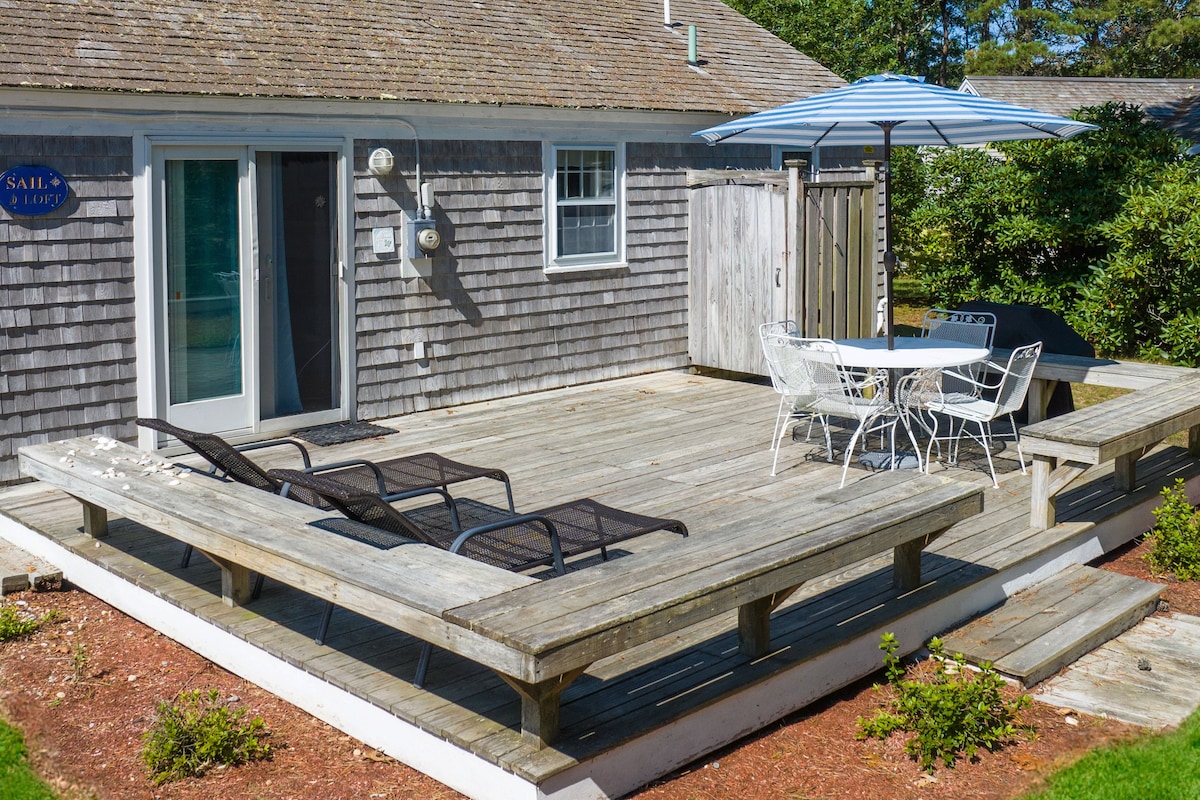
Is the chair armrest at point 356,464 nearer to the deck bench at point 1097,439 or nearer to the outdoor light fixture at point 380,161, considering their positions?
the deck bench at point 1097,439

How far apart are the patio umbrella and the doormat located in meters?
3.19

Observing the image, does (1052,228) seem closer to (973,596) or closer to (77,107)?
(973,596)

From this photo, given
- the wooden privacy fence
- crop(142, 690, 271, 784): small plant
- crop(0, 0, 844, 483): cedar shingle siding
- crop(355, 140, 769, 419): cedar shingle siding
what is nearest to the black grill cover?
the wooden privacy fence

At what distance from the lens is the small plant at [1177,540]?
6.61 meters

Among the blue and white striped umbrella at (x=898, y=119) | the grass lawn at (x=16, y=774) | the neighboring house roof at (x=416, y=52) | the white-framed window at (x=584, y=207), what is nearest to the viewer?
the grass lawn at (x=16, y=774)

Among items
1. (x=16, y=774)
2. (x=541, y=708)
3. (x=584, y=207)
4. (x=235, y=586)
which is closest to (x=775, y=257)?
(x=584, y=207)

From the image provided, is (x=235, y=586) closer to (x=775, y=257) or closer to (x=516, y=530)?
(x=516, y=530)

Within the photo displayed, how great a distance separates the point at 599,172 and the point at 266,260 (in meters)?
3.43

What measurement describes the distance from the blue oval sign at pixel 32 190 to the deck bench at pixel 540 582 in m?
2.19

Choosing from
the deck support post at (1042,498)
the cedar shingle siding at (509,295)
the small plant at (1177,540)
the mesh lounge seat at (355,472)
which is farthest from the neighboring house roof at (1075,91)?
the mesh lounge seat at (355,472)

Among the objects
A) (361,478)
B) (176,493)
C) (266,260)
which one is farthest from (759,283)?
(176,493)

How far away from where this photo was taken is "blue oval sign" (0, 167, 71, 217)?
24.2ft

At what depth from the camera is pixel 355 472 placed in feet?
21.2

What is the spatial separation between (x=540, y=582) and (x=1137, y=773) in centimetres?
226
